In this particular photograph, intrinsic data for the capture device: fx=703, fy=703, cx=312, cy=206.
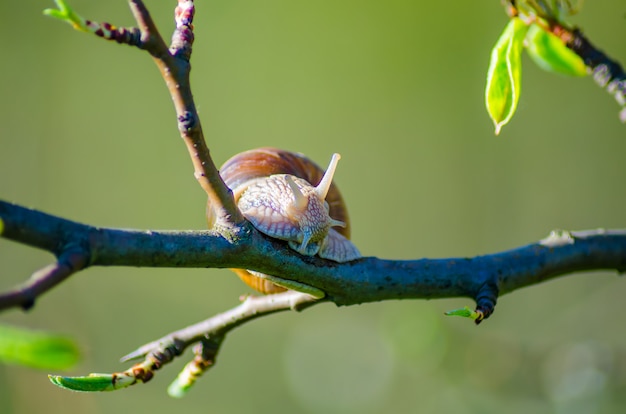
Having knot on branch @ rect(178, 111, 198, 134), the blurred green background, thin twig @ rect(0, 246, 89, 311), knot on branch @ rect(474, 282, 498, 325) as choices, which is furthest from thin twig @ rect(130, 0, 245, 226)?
the blurred green background

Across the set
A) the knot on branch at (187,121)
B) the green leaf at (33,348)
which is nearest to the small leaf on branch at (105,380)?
the green leaf at (33,348)

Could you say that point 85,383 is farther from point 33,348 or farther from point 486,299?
point 486,299

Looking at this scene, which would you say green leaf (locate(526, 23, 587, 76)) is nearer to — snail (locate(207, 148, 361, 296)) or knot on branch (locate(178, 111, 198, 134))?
snail (locate(207, 148, 361, 296))

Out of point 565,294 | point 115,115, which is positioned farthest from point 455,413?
point 115,115

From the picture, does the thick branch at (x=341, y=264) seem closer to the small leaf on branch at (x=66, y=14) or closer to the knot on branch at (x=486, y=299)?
the knot on branch at (x=486, y=299)

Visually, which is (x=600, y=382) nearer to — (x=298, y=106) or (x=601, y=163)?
(x=601, y=163)

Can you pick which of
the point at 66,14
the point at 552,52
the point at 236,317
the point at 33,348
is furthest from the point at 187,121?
the point at 552,52
